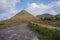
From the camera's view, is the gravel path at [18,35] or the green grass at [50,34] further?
the gravel path at [18,35]

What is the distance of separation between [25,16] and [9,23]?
4751 mm

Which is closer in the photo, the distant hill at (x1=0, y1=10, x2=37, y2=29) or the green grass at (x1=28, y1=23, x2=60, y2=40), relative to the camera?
the green grass at (x1=28, y1=23, x2=60, y2=40)

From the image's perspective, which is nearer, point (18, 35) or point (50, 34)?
point (50, 34)

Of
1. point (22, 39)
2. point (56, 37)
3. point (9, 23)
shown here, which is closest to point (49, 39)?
point (56, 37)

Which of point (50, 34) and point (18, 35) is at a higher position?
point (50, 34)

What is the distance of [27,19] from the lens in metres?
32.2

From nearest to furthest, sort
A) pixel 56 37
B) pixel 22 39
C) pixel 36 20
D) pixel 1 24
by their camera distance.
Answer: pixel 56 37
pixel 22 39
pixel 1 24
pixel 36 20

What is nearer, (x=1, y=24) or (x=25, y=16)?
(x=1, y=24)

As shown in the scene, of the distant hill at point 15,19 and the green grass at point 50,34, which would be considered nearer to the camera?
the green grass at point 50,34

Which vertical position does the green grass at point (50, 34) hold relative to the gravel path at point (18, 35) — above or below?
above

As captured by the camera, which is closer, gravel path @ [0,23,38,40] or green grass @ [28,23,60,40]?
green grass @ [28,23,60,40]

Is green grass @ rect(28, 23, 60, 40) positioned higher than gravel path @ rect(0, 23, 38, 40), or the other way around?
green grass @ rect(28, 23, 60, 40)

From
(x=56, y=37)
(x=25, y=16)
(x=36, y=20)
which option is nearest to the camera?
(x=56, y=37)

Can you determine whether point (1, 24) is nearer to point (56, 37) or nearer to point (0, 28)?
point (0, 28)
